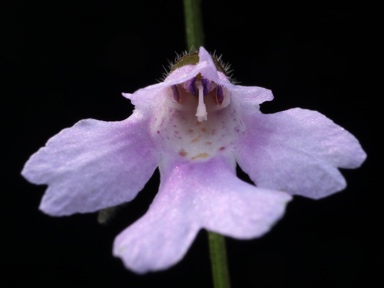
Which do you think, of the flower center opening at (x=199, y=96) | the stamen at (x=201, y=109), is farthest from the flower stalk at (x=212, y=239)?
the stamen at (x=201, y=109)

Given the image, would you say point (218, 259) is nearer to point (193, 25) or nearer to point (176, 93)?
point (176, 93)

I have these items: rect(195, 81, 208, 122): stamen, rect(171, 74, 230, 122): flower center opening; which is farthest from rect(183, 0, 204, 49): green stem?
rect(195, 81, 208, 122): stamen

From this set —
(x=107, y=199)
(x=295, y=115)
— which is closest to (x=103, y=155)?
(x=107, y=199)

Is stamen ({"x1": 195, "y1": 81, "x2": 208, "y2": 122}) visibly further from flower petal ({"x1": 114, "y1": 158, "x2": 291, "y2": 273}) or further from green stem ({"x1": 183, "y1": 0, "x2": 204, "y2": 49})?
green stem ({"x1": 183, "y1": 0, "x2": 204, "y2": 49})

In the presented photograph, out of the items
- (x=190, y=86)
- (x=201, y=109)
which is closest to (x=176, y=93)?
(x=190, y=86)

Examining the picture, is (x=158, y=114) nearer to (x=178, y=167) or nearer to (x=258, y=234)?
(x=178, y=167)

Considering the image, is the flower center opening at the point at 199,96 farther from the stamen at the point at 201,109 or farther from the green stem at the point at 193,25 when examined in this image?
the green stem at the point at 193,25
